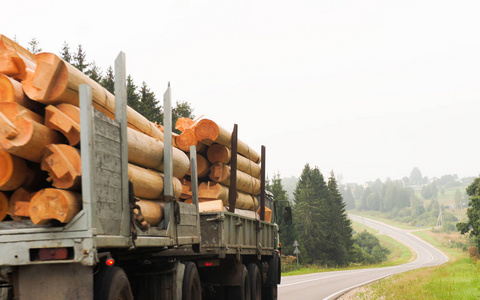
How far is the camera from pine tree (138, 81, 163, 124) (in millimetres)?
42656

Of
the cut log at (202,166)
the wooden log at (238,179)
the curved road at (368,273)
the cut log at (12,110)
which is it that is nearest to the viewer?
the cut log at (12,110)

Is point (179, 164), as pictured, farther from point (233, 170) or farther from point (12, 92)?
point (233, 170)

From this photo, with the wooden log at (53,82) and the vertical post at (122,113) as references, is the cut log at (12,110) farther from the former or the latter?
the vertical post at (122,113)

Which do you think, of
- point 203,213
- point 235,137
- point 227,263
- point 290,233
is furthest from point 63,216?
point 290,233

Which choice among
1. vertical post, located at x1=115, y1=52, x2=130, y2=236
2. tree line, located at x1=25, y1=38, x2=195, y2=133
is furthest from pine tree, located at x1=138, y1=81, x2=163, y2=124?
vertical post, located at x1=115, y1=52, x2=130, y2=236

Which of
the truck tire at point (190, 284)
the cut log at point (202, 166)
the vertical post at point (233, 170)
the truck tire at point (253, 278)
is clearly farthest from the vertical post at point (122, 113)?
the truck tire at point (253, 278)

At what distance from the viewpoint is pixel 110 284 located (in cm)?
519

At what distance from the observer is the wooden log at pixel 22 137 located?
462cm

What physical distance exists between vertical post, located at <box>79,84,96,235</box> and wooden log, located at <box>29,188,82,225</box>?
133mm

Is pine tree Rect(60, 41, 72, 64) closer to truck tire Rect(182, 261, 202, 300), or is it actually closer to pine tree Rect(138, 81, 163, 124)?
pine tree Rect(138, 81, 163, 124)

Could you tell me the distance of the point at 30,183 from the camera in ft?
16.7

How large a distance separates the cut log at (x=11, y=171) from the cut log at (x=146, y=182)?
48.8 inches

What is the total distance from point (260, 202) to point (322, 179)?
7757 cm

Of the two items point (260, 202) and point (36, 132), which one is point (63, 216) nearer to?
point (36, 132)
